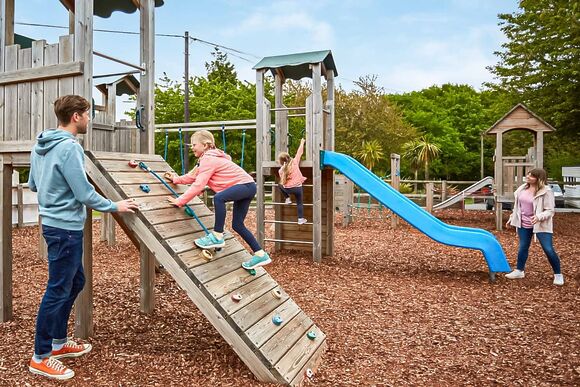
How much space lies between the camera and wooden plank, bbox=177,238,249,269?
3821 mm

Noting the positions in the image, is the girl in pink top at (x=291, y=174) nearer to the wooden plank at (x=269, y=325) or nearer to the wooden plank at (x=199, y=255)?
the wooden plank at (x=199, y=255)

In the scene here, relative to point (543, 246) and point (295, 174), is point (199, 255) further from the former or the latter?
point (543, 246)

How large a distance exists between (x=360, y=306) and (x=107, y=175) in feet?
10.6

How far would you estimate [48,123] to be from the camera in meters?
4.62

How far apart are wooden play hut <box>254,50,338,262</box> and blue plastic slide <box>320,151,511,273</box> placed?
800 mm

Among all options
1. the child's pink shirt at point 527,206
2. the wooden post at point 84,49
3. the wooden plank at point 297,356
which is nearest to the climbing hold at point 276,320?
the wooden plank at point 297,356

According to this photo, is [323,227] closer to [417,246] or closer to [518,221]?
[417,246]

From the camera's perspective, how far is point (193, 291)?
3701 millimetres

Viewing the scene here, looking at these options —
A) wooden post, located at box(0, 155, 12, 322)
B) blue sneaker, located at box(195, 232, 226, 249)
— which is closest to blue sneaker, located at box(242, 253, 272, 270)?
blue sneaker, located at box(195, 232, 226, 249)

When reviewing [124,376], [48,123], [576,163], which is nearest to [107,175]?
[48,123]

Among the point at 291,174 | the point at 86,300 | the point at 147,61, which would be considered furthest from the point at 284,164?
the point at 86,300

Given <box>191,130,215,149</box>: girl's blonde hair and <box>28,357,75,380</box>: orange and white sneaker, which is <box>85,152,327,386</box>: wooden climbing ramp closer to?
<box>191,130,215,149</box>: girl's blonde hair

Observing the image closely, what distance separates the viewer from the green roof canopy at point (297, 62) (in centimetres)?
851

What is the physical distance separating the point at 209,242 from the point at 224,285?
48 cm
